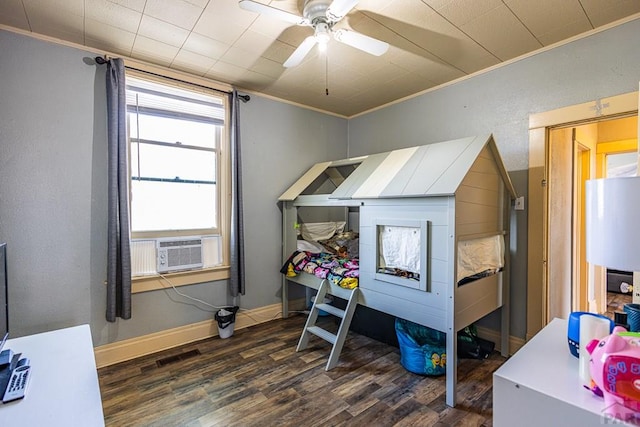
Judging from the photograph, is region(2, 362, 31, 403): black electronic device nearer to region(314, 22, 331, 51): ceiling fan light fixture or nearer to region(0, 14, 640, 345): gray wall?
region(0, 14, 640, 345): gray wall

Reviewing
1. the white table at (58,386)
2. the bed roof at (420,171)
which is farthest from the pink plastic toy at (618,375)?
the white table at (58,386)

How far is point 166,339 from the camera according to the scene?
8.95 ft

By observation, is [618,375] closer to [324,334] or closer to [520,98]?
[324,334]

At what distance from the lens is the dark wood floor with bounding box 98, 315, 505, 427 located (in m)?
1.82

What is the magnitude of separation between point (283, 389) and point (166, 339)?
4.32 ft

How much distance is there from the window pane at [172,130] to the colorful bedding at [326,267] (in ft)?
4.89

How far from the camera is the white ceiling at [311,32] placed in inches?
73.0

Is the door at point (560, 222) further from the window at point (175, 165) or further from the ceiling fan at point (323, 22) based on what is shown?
the window at point (175, 165)

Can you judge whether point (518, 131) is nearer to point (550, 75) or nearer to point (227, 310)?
point (550, 75)

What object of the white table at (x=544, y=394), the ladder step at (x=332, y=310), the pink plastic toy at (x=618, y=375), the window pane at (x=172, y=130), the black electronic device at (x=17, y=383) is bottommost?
the ladder step at (x=332, y=310)

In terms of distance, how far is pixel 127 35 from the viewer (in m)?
2.17

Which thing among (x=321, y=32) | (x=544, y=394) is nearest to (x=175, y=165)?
(x=321, y=32)

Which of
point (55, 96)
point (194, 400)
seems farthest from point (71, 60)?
point (194, 400)

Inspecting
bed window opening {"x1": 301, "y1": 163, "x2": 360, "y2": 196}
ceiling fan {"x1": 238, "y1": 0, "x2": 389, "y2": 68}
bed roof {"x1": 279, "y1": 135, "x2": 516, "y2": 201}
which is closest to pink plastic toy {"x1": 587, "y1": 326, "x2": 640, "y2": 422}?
bed roof {"x1": 279, "y1": 135, "x2": 516, "y2": 201}
